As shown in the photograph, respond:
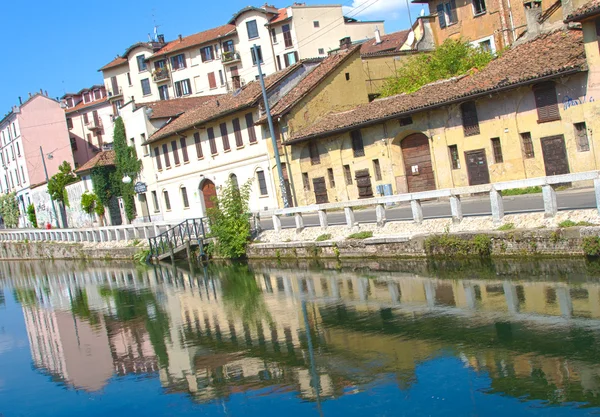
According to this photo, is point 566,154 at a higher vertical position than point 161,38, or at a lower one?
lower

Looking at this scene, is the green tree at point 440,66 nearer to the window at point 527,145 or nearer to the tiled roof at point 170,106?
the window at point 527,145

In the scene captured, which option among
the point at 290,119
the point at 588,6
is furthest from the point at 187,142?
the point at 588,6

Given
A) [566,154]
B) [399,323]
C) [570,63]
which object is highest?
[570,63]

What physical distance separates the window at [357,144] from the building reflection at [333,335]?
13.6 m

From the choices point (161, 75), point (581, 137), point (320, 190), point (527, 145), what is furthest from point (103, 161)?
point (581, 137)

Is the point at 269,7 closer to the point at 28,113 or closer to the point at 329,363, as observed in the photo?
the point at 28,113

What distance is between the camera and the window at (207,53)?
230ft

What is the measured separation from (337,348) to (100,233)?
32.4 m

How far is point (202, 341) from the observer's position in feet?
49.1

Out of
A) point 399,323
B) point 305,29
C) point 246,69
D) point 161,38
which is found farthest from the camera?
point 161,38

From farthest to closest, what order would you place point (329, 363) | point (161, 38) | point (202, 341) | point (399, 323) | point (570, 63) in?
point (161, 38), point (570, 63), point (202, 341), point (399, 323), point (329, 363)

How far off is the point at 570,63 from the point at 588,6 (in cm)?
250

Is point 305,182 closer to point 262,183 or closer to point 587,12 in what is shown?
point 262,183

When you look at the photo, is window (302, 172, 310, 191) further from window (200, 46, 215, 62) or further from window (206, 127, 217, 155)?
window (200, 46, 215, 62)
